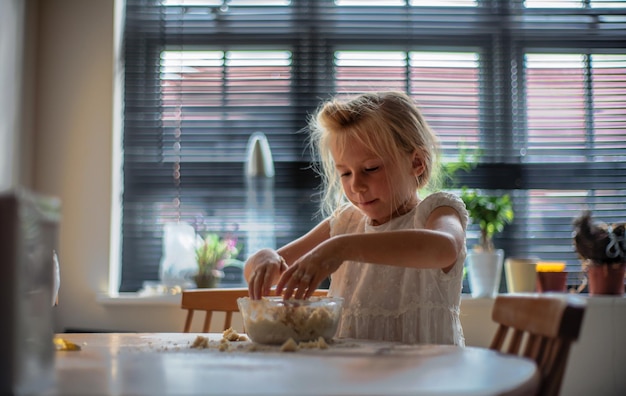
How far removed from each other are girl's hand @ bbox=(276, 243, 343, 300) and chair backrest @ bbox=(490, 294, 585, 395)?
0.28 m

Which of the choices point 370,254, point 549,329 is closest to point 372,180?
point 370,254

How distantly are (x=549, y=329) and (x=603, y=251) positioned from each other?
206 centimetres

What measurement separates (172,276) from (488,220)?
50.9 inches

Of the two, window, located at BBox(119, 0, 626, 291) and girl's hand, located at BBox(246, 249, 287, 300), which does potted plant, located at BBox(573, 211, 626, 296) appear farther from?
girl's hand, located at BBox(246, 249, 287, 300)

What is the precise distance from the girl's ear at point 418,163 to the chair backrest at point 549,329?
2.07 feet

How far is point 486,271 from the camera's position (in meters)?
2.71

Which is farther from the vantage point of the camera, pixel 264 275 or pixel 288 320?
pixel 264 275

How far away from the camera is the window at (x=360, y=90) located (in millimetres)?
2975

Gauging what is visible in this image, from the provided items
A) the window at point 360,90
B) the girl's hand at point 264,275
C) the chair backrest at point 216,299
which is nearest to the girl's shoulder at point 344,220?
the chair backrest at point 216,299

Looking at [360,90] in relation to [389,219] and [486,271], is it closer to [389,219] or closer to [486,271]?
[486,271]

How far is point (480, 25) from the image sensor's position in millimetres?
3053

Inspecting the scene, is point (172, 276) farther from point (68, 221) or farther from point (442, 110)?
point (442, 110)

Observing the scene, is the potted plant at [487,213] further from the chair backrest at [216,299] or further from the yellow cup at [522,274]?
the chair backrest at [216,299]

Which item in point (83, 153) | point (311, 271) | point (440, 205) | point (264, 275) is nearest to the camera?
point (311, 271)
